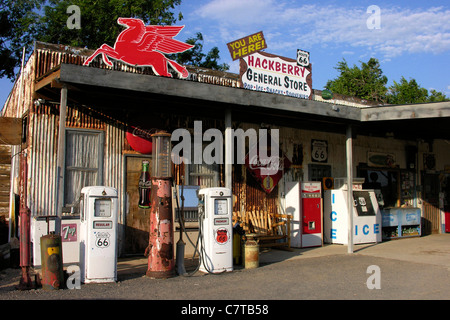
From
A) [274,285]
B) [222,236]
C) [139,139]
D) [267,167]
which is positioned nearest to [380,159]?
[267,167]

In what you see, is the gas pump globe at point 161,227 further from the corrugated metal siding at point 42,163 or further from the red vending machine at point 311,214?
the red vending machine at point 311,214

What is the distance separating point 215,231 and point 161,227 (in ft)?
3.77

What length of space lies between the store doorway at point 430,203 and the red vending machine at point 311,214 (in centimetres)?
667

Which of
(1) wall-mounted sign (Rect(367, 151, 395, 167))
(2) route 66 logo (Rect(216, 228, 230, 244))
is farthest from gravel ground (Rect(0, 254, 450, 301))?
(1) wall-mounted sign (Rect(367, 151, 395, 167))

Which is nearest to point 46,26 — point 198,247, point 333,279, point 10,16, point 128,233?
point 10,16

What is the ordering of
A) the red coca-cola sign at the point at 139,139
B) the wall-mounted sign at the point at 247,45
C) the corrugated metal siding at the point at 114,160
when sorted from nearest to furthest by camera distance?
1. the corrugated metal siding at the point at 114,160
2. the red coca-cola sign at the point at 139,139
3. the wall-mounted sign at the point at 247,45

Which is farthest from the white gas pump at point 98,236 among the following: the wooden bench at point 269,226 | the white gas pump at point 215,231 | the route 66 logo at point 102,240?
the wooden bench at point 269,226

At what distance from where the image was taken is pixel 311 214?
1298 centimetres

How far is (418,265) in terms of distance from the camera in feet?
32.4

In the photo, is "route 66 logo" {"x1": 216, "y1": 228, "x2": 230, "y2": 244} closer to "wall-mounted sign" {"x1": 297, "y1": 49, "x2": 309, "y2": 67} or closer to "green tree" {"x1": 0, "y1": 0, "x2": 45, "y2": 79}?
"wall-mounted sign" {"x1": 297, "y1": 49, "x2": 309, "y2": 67}

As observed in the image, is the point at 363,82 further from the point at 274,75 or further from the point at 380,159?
the point at 274,75

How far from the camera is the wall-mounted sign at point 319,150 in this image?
1450 centimetres

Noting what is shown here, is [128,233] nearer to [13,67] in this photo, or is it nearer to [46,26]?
[46,26]

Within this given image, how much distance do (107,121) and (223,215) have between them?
4.17m
